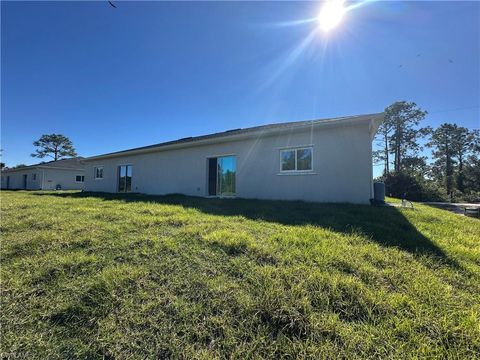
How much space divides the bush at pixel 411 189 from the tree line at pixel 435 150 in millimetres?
4442

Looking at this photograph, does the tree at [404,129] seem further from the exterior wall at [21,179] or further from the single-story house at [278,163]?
the exterior wall at [21,179]

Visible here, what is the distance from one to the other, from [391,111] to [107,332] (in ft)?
136

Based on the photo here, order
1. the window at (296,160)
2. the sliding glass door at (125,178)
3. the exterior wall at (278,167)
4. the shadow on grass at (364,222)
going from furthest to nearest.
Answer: the sliding glass door at (125,178)
the window at (296,160)
the exterior wall at (278,167)
the shadow on grass at (364,222)

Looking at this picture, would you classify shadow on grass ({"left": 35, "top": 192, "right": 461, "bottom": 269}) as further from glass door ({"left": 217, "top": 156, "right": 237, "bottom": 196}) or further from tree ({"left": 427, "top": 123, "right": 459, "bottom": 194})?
tree ({"left": 427, "top": 123, "right": 459, "bottom": 194})

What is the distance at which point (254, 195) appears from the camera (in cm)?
948

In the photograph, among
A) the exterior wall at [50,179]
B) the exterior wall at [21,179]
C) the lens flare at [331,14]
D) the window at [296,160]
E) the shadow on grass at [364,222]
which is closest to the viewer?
the shadow on grass at [364,222]

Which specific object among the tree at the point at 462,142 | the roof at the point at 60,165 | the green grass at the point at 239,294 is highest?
the tree at the point at 462,142

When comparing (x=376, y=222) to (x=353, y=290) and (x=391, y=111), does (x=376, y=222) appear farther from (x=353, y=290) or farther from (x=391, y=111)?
(x=391, y=111)

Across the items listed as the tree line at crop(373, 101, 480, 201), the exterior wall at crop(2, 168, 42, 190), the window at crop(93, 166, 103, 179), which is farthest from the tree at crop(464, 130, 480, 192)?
the exterior wall at crop(2, 168, 42, 190)

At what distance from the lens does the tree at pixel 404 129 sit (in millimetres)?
33062

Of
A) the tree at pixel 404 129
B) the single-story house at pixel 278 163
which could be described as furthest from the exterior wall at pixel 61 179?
the tree at pixel 404 129

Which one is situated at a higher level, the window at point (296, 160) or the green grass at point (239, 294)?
the window at point (296, 160)

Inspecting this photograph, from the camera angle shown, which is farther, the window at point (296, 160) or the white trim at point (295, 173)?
the window at point (296, 160)

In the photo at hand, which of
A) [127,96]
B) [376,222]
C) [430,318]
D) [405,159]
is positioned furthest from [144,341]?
[405,159]
